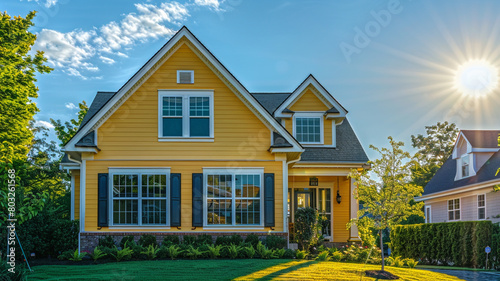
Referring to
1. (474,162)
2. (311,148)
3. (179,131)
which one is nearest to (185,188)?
(179,131)

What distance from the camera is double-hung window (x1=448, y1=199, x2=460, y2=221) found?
28141 millimetres

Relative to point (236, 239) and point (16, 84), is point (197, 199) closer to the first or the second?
point (236, 239)

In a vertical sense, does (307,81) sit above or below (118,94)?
above

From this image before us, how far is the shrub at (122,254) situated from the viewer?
46.0 ft

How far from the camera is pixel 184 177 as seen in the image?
16.5 meters

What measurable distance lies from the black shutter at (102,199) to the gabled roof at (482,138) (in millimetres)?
19413

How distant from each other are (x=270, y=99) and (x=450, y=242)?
9983 mm

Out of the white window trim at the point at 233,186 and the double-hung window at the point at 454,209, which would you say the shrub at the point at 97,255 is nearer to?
the white window trim at the point at 233,186

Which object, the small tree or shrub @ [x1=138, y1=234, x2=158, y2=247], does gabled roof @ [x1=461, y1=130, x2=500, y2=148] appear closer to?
the small tree

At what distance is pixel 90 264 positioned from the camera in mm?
13602

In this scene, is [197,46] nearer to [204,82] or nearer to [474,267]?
[204,82]

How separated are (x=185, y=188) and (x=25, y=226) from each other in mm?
4953

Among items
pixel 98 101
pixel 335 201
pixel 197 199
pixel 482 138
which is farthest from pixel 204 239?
pixel 482 138

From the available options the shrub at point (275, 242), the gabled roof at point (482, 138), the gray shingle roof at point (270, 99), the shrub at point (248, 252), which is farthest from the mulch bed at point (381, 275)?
the gabled roof at point (482, 138)
